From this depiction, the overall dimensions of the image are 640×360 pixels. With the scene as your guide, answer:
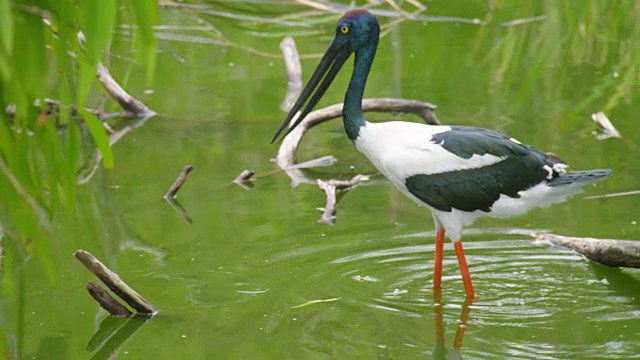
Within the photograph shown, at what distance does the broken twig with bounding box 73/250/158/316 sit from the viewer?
525 centimetres

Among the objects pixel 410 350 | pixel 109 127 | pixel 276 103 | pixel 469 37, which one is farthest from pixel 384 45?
pixel 410 350

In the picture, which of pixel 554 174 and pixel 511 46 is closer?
pixel 554 174

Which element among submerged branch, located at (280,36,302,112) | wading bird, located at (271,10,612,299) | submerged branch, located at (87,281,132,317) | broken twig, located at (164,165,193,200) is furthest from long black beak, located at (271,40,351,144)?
submerged branch, located at (280,36,302,112)

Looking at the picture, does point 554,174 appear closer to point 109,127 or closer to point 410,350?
point 410,350

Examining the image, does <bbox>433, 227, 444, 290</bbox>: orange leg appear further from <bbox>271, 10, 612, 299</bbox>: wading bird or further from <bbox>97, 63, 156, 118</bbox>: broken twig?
<bbox>97, 63, 156, 118</bbox>: broken twig

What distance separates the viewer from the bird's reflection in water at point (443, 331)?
5164mm

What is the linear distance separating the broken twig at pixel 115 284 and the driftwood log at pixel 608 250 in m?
2.22

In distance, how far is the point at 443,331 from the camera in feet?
17.7

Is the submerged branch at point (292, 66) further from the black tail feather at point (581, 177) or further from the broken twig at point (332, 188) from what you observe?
the black tail feather at point (581, 177)

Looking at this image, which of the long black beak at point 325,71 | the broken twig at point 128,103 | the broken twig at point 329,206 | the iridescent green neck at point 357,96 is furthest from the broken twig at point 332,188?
the broken twig at point 128,103

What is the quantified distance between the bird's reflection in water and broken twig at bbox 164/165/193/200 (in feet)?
7.37

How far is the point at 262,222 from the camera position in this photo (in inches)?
281

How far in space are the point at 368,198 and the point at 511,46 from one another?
14.1 ft

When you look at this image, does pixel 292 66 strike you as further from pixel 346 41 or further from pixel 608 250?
pixel 608 250
